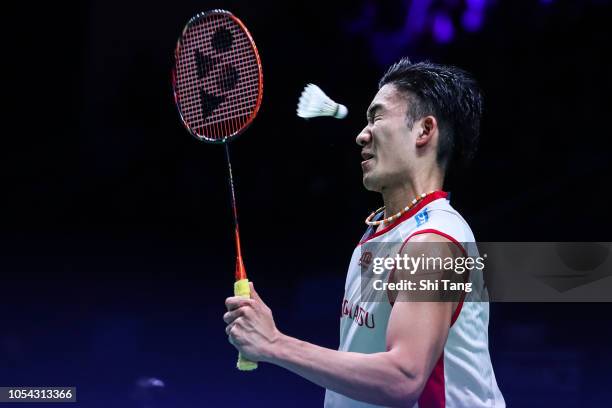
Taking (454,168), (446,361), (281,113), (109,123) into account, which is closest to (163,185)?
(109,123)

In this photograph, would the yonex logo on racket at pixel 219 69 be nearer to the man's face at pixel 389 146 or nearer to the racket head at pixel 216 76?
the racket head at pixel 216 76

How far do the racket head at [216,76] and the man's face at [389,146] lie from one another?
397 mm

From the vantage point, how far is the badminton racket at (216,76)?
219cm

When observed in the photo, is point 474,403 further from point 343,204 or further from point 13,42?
point 13,42

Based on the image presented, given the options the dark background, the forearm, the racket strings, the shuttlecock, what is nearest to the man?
the forearm

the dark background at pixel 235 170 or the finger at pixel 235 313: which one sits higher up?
the dark background at pixel 235 170

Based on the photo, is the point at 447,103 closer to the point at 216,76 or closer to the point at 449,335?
the point at 449,335

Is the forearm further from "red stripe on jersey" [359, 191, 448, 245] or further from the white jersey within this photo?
"red stripe on jersey" [359, 191, 448, 245]

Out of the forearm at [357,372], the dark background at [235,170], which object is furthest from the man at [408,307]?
the dark background at [235,170]

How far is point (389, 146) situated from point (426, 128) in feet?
0.32

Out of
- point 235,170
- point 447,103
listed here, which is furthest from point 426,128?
point 235,170

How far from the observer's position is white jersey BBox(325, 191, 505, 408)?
1.64 meters

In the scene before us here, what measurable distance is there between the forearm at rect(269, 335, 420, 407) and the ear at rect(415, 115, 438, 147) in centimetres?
57

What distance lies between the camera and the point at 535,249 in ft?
11.6
